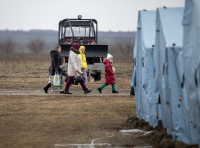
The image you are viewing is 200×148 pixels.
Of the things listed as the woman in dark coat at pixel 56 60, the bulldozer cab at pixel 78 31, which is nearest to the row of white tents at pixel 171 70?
the woman in dark coat at pixel 56 60

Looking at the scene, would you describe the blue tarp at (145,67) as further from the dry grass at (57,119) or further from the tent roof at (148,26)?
the dry grass at (57,119)

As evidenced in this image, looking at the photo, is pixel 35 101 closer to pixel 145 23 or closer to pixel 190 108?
pixel 145 23

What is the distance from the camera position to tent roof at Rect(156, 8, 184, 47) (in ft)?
17.9

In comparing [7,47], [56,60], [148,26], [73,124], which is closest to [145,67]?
[148,26]

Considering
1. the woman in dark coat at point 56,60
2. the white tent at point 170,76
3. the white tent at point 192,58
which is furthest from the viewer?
the woman in dark coat at point 56,60

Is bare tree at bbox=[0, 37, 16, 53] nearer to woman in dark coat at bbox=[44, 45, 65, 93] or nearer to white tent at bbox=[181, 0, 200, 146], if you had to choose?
woman in dark coat at bbox=[44, 45, 65, 93]

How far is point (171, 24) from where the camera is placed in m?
5.86

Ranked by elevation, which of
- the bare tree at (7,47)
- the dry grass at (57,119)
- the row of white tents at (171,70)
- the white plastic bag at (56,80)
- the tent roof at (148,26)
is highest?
the bare tree at (7,47)

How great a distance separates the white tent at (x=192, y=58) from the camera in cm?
414

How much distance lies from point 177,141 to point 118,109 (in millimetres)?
4310

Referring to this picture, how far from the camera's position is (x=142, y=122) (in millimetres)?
7176

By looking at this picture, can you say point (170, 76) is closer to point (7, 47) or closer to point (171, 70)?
point (171, 70)

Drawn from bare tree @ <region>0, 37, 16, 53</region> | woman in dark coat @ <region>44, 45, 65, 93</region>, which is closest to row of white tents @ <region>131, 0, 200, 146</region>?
woman in dark coat @ <region>44, 45, 65, 93</region>

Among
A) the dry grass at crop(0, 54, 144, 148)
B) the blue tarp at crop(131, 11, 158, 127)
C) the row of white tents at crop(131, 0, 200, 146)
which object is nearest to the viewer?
the row of white tents at crop(131, 0, 200, 146)
